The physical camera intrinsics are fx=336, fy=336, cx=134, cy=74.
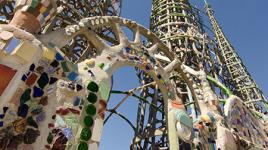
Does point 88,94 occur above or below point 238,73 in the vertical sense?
below

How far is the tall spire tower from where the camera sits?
865 inches

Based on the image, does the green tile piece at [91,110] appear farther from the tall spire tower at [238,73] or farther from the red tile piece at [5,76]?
the tall spire tower at [238,73]

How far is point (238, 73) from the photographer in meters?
24.1

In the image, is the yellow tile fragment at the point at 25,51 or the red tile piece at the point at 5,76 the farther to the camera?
the yellow tile fragment at the point at 25,51

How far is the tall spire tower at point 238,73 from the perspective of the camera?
72.1ft

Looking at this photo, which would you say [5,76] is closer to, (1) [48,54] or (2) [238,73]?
(1) [48,54]

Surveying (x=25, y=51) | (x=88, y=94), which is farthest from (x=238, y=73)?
(x=25, y=51)

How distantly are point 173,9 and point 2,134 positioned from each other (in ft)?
51.2

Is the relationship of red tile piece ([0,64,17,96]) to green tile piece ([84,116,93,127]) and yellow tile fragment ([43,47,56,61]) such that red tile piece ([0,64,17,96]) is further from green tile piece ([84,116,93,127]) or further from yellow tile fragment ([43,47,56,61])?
green tile piece ([84,116,93,127])

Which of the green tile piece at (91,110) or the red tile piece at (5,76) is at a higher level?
the green tile piece at (91,110)

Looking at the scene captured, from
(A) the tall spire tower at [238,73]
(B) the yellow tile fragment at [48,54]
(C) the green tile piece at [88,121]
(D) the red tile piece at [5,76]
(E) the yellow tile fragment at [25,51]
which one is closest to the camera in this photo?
(D) the red tile piece at [5,76]

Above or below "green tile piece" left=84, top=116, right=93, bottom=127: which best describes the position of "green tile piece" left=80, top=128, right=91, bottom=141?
below

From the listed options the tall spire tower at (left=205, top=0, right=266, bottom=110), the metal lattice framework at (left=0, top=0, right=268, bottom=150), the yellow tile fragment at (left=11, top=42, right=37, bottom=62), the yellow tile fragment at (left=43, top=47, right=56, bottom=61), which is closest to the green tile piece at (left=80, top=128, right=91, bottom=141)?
the metal lattice framework at (left=0, top=0, right=268, bottom=150)

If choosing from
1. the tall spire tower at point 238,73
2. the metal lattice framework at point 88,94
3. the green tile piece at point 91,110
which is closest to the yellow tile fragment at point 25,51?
the metal lattice framework at point 88,94
